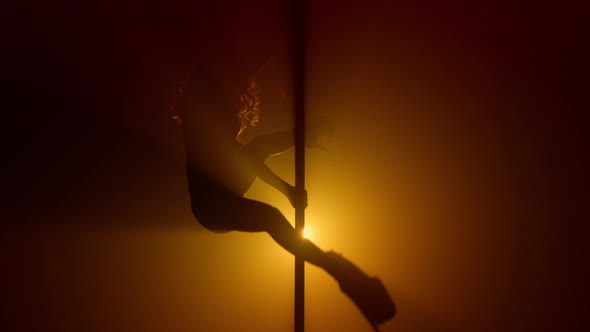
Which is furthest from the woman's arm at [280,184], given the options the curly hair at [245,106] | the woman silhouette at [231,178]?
the curly hair at [245,106]

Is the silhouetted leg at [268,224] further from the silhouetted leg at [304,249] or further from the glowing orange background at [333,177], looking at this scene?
the glowing orange background at [333,177]

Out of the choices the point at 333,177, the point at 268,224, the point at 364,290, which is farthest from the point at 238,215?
the point at 364,290

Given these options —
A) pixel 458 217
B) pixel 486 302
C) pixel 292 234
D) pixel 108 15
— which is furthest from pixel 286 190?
pixel 108 15

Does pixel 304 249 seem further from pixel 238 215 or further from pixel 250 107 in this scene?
pixel 250 107

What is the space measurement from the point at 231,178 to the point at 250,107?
9.3 inches

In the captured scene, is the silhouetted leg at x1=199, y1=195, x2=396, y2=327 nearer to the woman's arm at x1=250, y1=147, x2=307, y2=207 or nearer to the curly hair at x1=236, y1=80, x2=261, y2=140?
the woman's arm at x1=250, y1=147, x2=307, y2=207

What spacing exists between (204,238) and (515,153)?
0.91m

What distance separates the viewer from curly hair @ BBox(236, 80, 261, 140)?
111 centimetres

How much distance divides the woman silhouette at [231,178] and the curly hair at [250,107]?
18 mm

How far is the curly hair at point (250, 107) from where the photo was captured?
1.11 metres

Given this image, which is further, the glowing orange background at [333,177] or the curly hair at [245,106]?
the curly hair at [245,106]

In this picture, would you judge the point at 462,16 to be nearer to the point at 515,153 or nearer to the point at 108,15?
the point at 515,153

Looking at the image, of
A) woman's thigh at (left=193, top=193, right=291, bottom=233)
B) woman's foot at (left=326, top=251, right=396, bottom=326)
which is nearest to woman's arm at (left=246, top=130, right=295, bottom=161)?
woman's thigh at (left=193, top=193, right=291, bottom=233)

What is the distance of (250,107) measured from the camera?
113 centimetres
